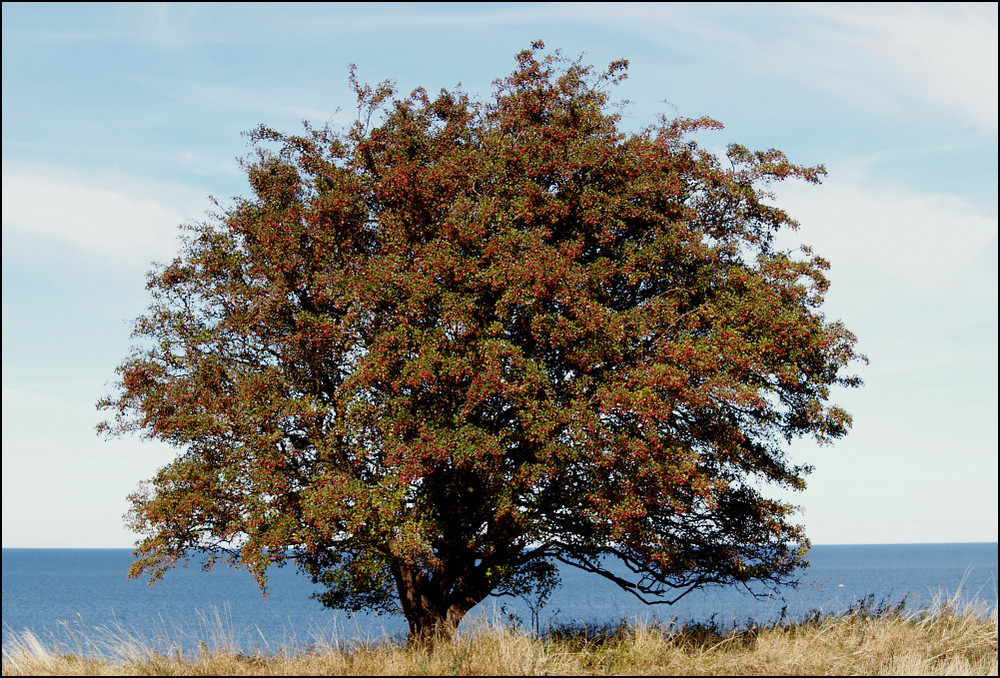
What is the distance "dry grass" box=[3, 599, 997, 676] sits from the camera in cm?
1191

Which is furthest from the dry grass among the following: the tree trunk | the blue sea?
the tree trunk

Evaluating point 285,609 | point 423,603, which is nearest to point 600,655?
point 423,603

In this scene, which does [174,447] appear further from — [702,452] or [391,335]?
[702,452]

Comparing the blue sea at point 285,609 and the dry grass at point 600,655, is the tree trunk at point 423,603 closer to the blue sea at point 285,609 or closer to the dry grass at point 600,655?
the blue sea at point 285,609

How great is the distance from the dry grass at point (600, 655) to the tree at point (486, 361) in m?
1.29

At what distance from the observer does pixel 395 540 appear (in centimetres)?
1340

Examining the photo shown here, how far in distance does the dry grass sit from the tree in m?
1.29

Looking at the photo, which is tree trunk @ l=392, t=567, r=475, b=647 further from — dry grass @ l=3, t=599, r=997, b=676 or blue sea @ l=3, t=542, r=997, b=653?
dry grass @ l=3, t=599, r=997, b=676

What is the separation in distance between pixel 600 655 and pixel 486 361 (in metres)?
5.05

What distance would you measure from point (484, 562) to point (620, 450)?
434 cm

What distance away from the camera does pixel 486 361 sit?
11992 millimetres

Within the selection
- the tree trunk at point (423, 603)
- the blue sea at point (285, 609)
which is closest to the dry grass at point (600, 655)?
the blue sea at point (285, 609)

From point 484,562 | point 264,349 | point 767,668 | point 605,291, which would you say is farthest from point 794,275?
point 264,349

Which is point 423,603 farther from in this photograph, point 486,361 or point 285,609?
point 285,609
